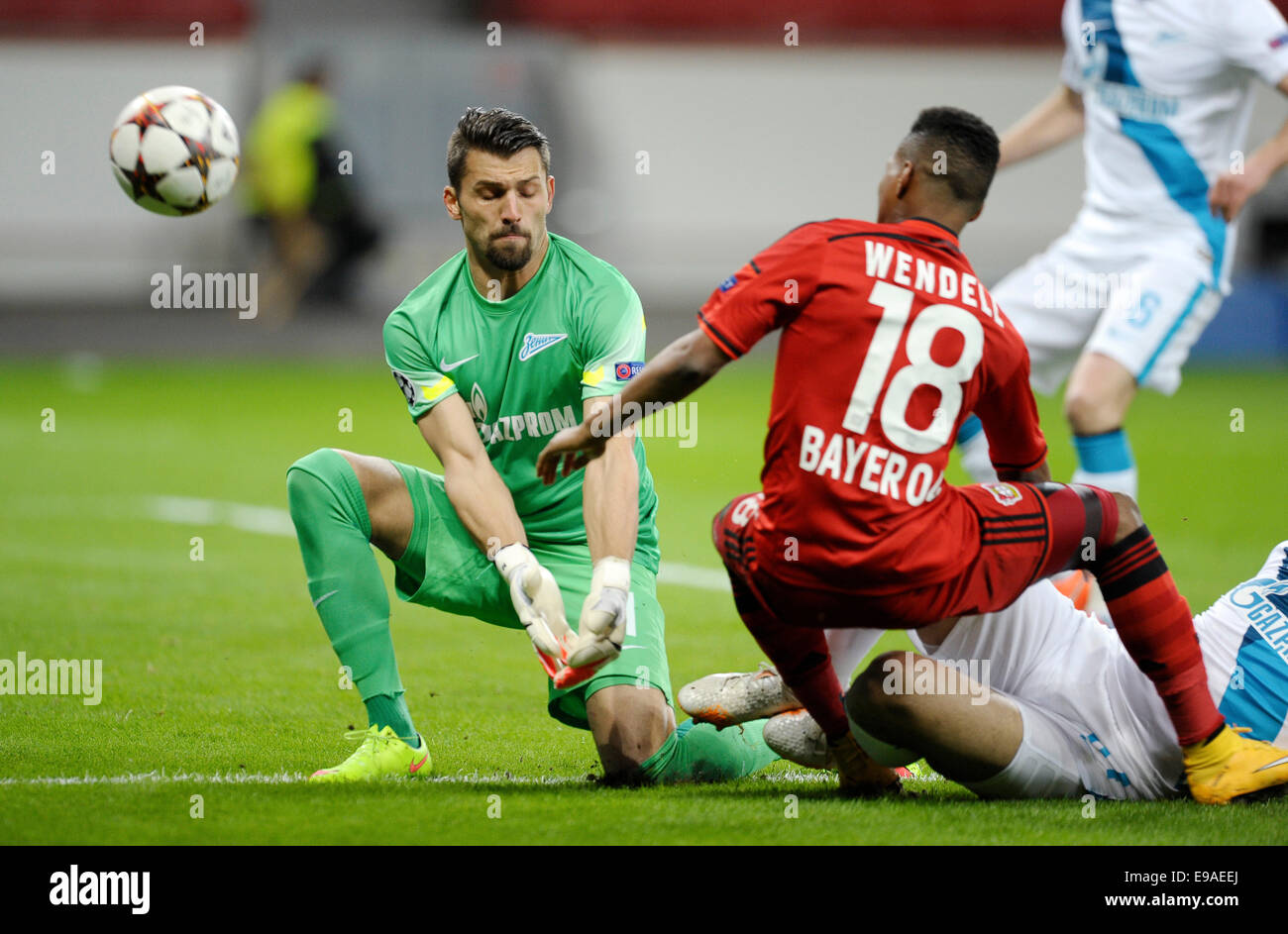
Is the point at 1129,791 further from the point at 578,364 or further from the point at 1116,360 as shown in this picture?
the point at 1116,360

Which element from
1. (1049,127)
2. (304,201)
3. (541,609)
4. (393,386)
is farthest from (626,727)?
(304,201)

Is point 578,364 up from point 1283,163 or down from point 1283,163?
down

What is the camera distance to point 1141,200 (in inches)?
282

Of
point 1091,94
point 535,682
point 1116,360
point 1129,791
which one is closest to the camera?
point 1129,791

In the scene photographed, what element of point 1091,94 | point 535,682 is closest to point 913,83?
point 1091,94

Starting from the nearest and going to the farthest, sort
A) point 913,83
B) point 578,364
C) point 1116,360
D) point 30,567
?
point 578,364, point 1116,360, point 30,567, point 913,83

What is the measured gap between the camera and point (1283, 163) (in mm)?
6816

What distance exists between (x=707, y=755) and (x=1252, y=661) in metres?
1.52

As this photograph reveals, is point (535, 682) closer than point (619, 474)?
No

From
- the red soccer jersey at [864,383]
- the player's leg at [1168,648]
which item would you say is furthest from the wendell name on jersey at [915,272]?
the player's leg at [1168,648]

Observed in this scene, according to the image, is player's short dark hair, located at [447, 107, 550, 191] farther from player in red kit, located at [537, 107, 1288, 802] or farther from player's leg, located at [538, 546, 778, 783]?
player's leg, located at [538, 546, 778, 783]

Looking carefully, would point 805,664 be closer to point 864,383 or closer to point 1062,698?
point 1062,698
